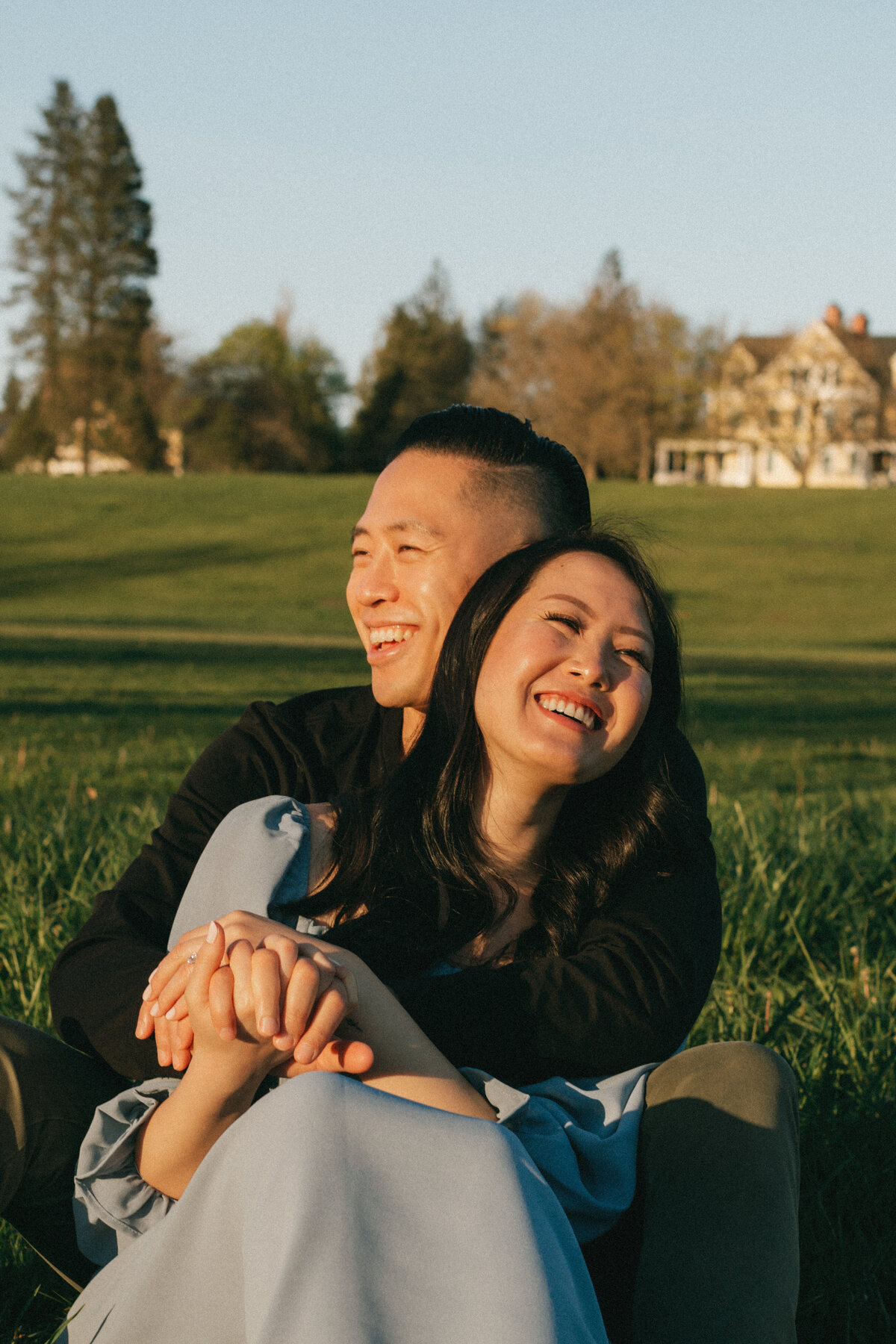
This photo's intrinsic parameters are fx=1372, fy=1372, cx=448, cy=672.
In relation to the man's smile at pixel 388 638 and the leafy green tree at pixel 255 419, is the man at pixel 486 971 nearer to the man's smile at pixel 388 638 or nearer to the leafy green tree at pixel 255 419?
the man's smile at pixel 388 638

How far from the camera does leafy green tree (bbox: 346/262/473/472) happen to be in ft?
219

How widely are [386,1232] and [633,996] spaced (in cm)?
75

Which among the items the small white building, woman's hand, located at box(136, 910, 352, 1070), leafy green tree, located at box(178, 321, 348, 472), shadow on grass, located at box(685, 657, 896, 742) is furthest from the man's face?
leafy green tree, located at box(178, 321, 348, 472)

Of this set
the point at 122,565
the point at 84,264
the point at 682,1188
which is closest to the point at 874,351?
the point at 84,264

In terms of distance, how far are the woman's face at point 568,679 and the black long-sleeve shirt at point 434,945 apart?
263 mm

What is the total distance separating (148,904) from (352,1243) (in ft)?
3.50

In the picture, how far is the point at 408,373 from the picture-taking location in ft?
229

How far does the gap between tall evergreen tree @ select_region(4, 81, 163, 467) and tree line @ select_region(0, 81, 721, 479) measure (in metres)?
0.07

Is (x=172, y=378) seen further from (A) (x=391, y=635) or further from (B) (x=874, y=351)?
(A) (x=391, y=635)

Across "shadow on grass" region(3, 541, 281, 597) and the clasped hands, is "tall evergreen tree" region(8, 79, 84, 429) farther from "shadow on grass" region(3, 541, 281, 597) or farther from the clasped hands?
the clasped hands

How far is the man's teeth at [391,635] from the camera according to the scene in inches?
108

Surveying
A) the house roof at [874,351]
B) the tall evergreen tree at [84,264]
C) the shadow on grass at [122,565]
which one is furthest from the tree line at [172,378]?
the shadow on grass at [122,565]

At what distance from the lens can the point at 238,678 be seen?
12.8 metres

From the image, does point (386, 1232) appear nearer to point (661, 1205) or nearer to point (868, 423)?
point (661, 1205)
